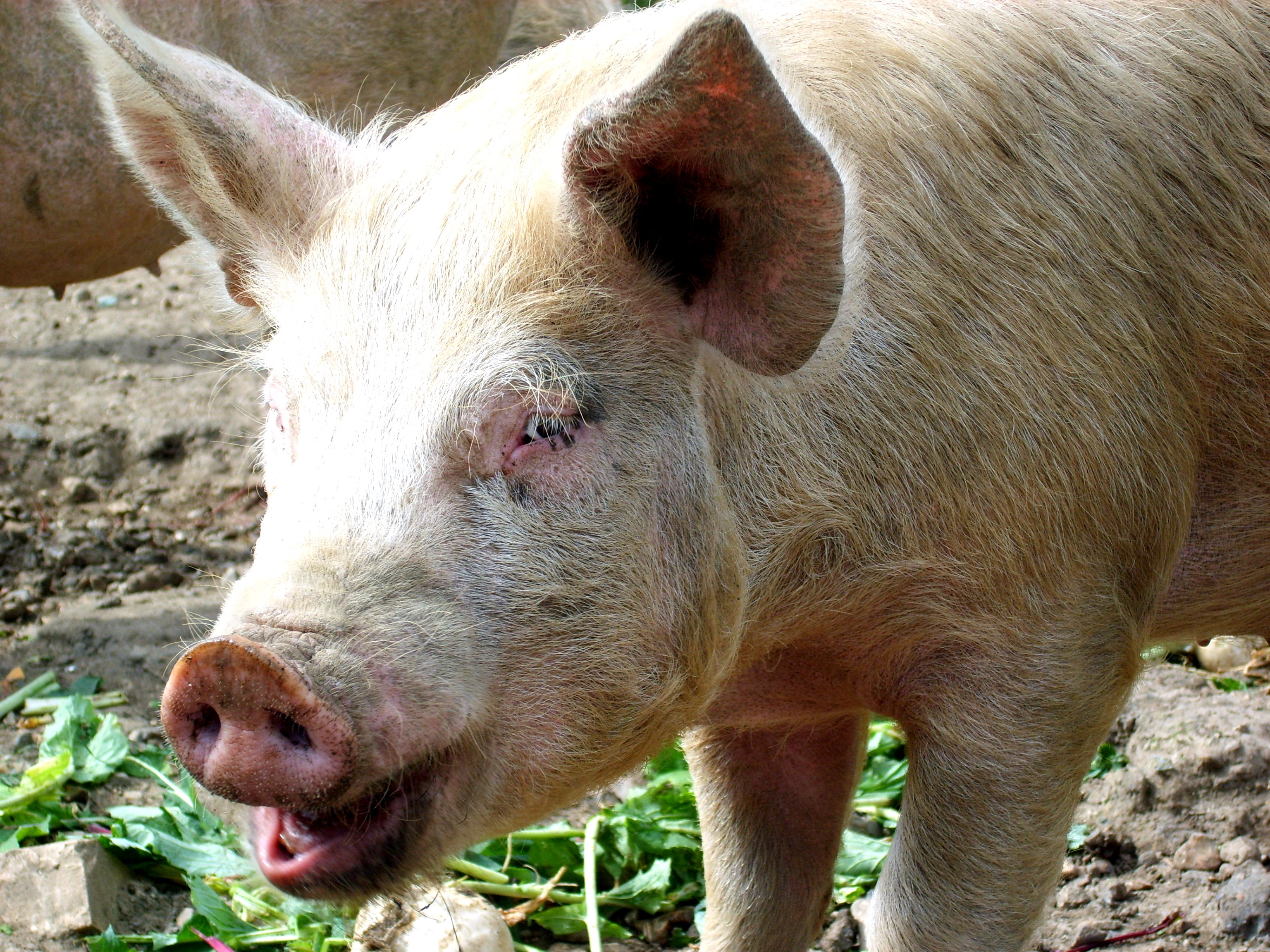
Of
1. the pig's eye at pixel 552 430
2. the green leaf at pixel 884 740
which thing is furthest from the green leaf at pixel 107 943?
the green leaf at pixel 884 740

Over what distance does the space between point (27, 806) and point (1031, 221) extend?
317 cm

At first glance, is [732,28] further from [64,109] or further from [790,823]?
[64,109]

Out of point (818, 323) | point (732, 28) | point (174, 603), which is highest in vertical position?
point (732, 28)

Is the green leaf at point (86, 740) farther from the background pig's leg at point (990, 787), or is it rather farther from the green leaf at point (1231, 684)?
the green leaf at point (1231, 684)

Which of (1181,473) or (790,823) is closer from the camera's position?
(1181,473)

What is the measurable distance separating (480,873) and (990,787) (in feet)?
5.72

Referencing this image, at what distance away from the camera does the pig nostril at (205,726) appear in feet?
7.22

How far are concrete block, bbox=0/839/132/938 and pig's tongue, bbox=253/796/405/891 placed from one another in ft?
5.47

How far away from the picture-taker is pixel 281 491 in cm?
264

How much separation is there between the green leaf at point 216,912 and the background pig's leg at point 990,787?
175cm

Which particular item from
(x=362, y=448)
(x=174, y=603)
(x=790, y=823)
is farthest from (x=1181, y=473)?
(x=174, y=603)

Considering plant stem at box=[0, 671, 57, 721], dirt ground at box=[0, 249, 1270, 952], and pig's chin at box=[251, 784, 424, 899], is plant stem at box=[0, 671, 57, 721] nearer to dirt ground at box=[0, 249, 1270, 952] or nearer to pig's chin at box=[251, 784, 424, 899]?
dirt ground at box=[0, 249, 1270, 952]

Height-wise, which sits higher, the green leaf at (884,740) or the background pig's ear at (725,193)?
the background pig's ear at (725,193)

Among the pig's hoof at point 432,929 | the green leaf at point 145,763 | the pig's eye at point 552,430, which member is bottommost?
the green leaf at point 145,763
